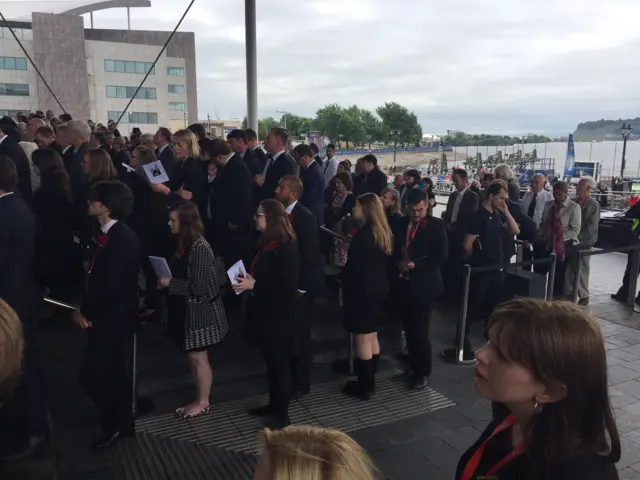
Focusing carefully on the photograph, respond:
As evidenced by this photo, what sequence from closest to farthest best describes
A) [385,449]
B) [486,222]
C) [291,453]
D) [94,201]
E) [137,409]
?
[291,453]
[94,201]
[385,449]
[137,409]
[486,222]

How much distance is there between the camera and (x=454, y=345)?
257 inches

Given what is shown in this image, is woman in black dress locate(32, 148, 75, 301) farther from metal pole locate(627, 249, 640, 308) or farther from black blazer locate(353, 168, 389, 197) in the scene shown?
metal pole locate(627, 249, 640, 308)

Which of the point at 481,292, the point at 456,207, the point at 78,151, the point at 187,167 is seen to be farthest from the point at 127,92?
the point at 481,292

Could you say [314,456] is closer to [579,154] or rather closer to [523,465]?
[523,465]

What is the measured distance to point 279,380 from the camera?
448 centimetres

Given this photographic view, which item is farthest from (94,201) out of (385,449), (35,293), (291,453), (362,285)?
(291,453)

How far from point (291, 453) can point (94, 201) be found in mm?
3269

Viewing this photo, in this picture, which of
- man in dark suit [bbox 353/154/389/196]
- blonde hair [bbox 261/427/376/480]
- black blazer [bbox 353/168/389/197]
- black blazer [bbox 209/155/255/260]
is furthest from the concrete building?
blonde hair [bbox 261/427/376/480]

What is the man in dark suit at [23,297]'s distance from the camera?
371cm

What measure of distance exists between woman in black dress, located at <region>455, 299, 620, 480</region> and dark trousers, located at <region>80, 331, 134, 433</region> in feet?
10.3

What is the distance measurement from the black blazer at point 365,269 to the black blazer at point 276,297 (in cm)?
69

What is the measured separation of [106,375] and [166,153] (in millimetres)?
3883

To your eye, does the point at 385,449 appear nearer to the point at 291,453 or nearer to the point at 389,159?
the point at 291,453

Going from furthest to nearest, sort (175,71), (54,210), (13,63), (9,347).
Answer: (175,71)
(13,63)
(54,210)
(9,347)
